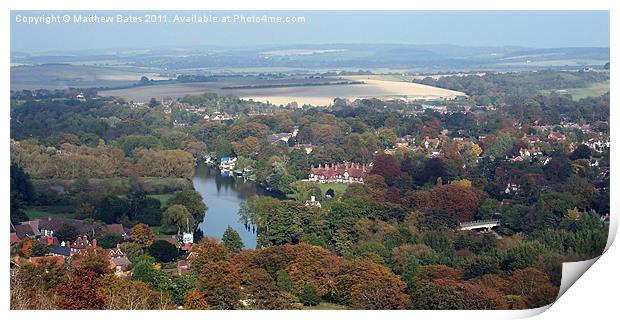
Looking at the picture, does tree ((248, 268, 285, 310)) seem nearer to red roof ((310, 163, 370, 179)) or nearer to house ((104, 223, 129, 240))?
house ((104, 223, 129, 240))

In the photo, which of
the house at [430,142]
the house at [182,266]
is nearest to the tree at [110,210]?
the house at [182,266]

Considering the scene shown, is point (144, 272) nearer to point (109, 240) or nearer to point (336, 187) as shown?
point (109, 240)

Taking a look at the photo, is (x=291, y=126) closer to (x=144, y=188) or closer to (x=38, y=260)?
(x=144, y=188)

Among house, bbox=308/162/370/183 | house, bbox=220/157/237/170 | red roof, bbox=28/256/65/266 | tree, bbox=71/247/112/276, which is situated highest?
house, bbox=220/157/237/170

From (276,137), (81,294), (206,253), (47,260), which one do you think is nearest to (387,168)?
(276,137)

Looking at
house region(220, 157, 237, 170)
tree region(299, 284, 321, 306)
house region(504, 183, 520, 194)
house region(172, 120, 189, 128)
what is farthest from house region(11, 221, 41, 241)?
house region(504, 183, 520, 194)
